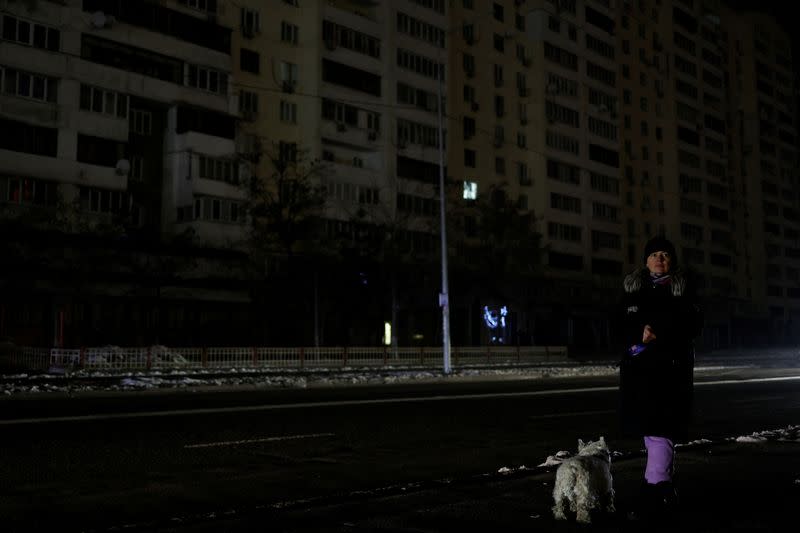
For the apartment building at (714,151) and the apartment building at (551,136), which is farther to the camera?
the apartment building at (714,151)

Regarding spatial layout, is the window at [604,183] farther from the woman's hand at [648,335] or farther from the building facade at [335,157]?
the woman's hand at [648,335]

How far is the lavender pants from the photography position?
221 inches

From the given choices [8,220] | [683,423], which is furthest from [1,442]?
[8,220]

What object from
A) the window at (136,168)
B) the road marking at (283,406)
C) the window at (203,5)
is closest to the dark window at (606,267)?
the window at (203,5)

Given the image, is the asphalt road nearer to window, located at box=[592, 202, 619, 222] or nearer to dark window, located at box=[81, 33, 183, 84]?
dark window, located at box=[81, 33, 183, 84]

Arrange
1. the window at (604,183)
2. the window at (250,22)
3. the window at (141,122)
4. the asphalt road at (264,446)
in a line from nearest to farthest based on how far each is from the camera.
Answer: the asphalt road at (264,446), the window at (141,122), the window at (250,22), the window at (604,183)

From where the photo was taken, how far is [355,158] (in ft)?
184

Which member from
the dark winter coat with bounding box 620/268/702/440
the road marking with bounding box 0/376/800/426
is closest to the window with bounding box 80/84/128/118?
the road marking with bounding box 0/376/800/426

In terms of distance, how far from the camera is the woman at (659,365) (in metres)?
5.54

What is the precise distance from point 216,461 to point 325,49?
46480 millimetres

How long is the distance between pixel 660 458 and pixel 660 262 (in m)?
1.25

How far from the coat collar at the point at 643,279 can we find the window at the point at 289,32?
50.2 metres

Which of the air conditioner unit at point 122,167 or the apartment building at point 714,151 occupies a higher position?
the apartment building at point 714,151

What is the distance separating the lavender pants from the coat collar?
37.4 inches
